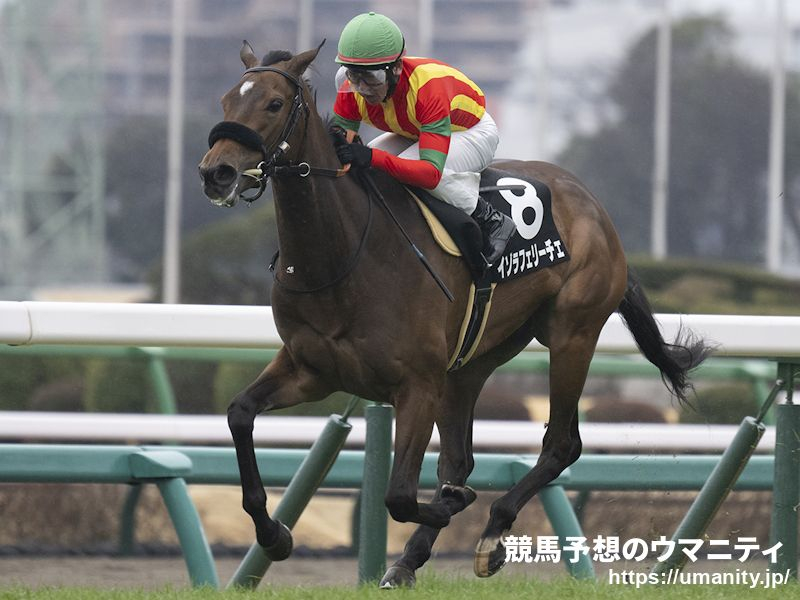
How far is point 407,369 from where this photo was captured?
3756 mm

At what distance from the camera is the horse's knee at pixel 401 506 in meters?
3.69

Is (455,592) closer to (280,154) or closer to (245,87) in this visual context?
(280,154)

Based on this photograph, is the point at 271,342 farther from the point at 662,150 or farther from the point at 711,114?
the point at 711,114

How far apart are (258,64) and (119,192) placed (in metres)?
21.0

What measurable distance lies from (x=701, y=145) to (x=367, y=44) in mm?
21319

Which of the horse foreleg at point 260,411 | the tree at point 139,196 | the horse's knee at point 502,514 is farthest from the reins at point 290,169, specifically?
the tree at point 139,196

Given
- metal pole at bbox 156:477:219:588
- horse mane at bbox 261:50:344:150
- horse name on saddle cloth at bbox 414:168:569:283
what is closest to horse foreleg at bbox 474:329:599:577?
horse name on saddle cloth at bbox 414:168:569:283

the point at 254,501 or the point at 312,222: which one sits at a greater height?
the point at 312,222

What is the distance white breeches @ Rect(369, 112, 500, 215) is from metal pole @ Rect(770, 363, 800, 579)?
1.13 metres

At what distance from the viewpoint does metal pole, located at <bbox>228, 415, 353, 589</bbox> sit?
4055 mm

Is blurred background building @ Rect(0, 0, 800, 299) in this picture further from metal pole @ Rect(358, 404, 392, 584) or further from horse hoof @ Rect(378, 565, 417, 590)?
horse hoof @ Rect(378, 565, 417, 590)

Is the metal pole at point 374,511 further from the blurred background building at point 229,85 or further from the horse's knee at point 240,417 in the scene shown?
the blurred background building at point 229,85

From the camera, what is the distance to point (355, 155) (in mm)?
3814

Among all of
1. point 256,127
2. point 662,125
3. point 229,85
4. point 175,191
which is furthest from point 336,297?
point 229,85
